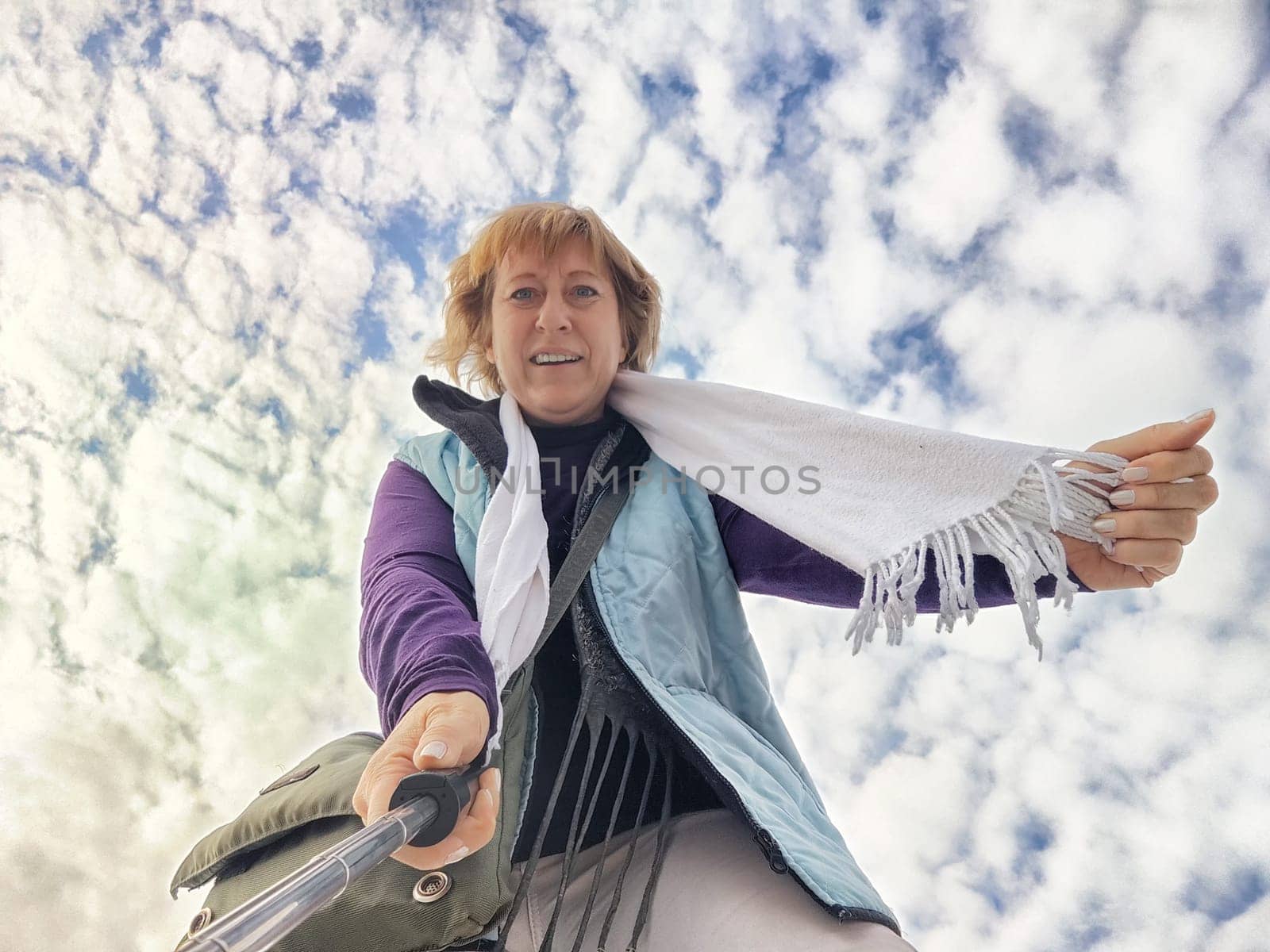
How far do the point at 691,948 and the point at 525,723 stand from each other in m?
0.41

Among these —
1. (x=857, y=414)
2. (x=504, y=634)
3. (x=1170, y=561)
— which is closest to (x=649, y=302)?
(x=857, y=414)

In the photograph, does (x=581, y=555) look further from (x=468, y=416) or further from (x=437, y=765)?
(x=437, y=765)

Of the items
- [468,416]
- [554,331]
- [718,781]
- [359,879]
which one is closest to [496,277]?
[554,331]

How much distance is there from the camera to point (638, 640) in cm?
145

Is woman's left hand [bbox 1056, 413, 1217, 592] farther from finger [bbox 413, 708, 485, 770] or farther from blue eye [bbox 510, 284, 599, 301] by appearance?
blue eye [bbox 510, 284, 599, 301]

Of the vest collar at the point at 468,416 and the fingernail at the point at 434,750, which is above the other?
the vest collar at the point at 468,416

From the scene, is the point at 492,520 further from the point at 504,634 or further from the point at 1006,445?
the point at 1006,445

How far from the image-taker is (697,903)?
126cm

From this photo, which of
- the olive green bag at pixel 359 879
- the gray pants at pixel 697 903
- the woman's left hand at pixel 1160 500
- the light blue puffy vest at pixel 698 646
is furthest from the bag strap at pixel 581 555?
the woman's left hand at pixel 1160 500

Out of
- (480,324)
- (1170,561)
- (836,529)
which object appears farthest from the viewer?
(480,324)

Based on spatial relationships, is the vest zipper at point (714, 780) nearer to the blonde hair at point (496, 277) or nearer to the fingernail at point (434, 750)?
the fingernail at point (434, 750)

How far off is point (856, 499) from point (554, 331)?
733mm

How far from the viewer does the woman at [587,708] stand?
116cm

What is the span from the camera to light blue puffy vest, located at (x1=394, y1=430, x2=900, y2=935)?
125 centimetres
